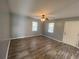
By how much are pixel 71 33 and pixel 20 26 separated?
16.0 feet

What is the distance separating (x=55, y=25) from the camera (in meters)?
6.92

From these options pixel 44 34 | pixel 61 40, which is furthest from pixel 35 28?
pixel 61 40

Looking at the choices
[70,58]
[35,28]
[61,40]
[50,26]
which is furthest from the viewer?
[35,28]

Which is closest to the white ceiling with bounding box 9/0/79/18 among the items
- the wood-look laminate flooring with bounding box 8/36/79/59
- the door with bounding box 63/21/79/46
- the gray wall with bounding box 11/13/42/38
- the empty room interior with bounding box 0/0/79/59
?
the empty room interior with bounding box 0/0/79/59

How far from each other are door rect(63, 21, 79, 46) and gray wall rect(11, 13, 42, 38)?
158 inches

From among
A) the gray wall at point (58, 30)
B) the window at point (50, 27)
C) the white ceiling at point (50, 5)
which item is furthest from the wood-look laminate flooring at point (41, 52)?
the window at point (50, 27)

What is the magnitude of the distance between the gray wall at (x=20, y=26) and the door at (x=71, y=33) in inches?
158

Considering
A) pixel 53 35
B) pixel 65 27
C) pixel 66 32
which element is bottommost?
pixel 53 35

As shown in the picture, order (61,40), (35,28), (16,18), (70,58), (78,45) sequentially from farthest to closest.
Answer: (35,28), (16,18), (61,40), (78,45), (70,58)

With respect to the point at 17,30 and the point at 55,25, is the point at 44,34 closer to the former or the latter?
the point at 55,25

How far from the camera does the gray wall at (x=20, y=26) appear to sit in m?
6.65

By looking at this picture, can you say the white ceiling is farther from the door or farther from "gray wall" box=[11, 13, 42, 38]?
"gray wall" box=[11, 13, 42, 38]

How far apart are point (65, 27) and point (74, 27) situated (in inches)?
34.7

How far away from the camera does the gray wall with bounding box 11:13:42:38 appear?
665cm
